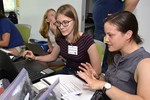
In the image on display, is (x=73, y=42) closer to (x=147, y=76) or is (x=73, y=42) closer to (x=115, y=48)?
(x=115, y=48)

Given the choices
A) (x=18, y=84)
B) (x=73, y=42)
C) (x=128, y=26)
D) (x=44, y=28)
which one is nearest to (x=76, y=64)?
(x=73, y=42)

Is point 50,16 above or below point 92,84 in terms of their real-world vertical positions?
above

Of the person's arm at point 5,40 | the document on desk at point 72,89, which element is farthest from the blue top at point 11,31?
the document on desk at point 72,89

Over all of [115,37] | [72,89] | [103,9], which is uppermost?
[103,9]

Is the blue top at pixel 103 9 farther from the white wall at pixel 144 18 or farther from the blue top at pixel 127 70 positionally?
the blue top at pixel 127 70

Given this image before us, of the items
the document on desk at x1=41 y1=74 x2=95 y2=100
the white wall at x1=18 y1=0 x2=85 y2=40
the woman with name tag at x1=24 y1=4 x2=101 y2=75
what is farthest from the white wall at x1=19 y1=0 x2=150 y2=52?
the document on desk at x1=41 y1=74 x2=95 y2=100

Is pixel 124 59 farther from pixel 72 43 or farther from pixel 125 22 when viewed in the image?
pixel 72 43

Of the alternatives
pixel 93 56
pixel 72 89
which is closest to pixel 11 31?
pixel 93 56

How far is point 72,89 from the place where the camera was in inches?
45.3

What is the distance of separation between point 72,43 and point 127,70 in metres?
0.69

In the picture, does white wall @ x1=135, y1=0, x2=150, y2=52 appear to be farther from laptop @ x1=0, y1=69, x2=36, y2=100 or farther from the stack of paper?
laptop @ x1=0, y1=69, x2=36, y2=100

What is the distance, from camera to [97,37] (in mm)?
2365

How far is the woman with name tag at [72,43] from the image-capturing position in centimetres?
163

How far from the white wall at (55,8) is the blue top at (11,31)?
99 cm
